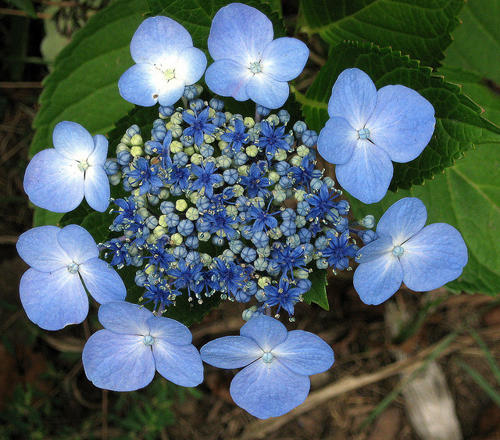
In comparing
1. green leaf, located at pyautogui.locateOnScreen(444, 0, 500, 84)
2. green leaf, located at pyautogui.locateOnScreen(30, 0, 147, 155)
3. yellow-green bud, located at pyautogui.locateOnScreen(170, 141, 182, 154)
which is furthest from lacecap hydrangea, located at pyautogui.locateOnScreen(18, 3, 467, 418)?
green leaf, located at pyautogui.locateOnScreen(444, 0, 500, 84)

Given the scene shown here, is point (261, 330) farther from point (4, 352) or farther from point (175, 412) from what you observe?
point (4, 352)

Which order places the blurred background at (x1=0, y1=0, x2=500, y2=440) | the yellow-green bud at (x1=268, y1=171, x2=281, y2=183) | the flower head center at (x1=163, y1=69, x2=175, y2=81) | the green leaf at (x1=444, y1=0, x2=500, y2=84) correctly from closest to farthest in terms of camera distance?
the yellow-green bud at (x1=268, y1=171, x2=281, y2=183)
the flower head center at (x1=163, y1=69, x2=175, y2=81)
the green leaf at (x1=444, y1=0, x2=500, y2=84)
the blurred background at (x1=0, y1=0, x2=500, y2=440)

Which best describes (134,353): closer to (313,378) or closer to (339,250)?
(339,250)

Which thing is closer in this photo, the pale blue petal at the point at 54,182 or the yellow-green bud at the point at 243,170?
the yellow-green bud at the point at 243,170

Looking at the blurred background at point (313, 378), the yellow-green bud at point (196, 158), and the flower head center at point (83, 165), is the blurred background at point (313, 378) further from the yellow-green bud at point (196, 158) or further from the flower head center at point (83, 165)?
the yellow-green bud at point (196, 158)

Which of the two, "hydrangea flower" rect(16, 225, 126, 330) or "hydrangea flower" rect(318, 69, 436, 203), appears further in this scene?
"hydrangea flower" rect(16, 225, 126, 330)

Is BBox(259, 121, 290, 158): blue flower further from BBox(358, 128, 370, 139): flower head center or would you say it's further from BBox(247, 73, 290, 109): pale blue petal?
BBox(358, 128, 370, 139): flower head center

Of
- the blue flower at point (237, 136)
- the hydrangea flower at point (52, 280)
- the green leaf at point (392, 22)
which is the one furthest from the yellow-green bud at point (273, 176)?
the green leaf at point (392, 22)
